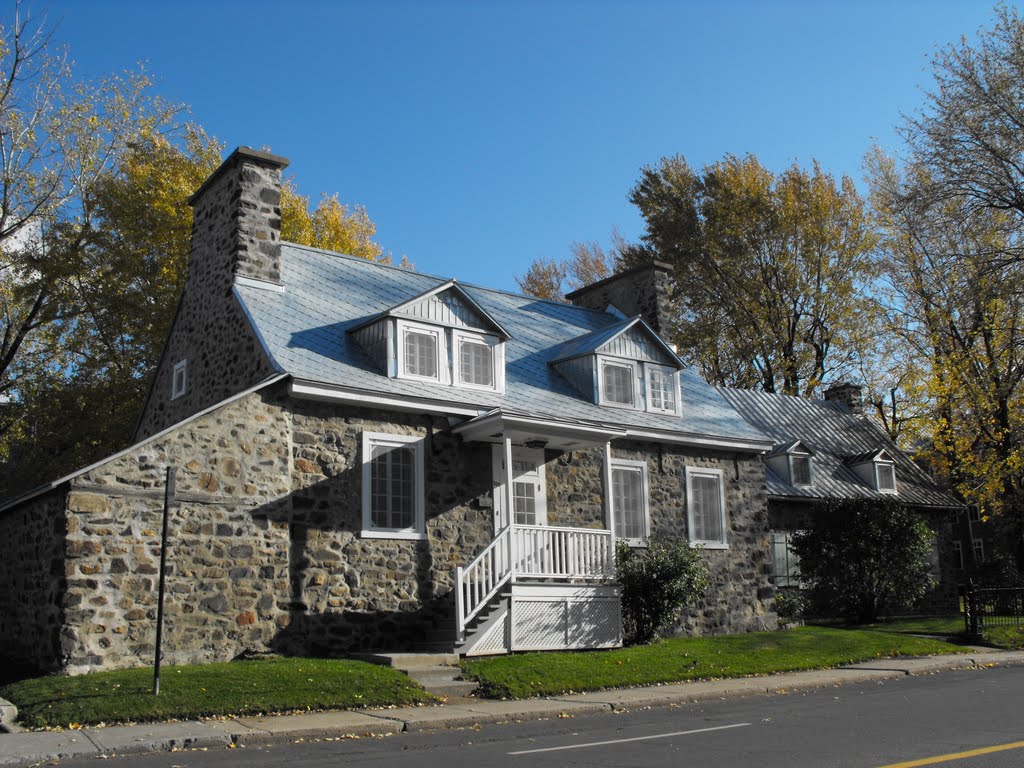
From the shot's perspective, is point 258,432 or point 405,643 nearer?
point 258,432

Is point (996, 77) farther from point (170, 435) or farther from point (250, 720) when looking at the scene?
point (250, 720)

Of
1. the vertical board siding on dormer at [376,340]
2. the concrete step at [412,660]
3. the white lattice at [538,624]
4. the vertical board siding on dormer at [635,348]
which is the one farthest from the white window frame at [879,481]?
the concrete step at [412,660]

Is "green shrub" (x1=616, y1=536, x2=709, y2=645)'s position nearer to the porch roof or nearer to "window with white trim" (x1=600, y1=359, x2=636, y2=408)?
the porch roof

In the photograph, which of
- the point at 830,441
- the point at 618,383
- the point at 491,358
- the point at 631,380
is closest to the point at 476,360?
the point at 491,358

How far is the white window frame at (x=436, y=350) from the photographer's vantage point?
1666cm

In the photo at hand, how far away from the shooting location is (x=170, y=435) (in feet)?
44.7

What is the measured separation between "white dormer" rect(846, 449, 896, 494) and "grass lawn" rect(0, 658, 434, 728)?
19.4 m

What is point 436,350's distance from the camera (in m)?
17.2

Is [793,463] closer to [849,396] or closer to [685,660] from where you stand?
[849,396]

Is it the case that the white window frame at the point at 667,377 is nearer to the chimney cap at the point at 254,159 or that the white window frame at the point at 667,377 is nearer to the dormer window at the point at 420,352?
the dormer window at the point at 420,352

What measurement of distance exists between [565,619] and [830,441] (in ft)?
52.3

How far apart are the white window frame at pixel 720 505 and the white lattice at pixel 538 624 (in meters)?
4.62

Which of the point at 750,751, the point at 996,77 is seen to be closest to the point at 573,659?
the point at 750,751

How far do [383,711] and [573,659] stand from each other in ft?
13.4
